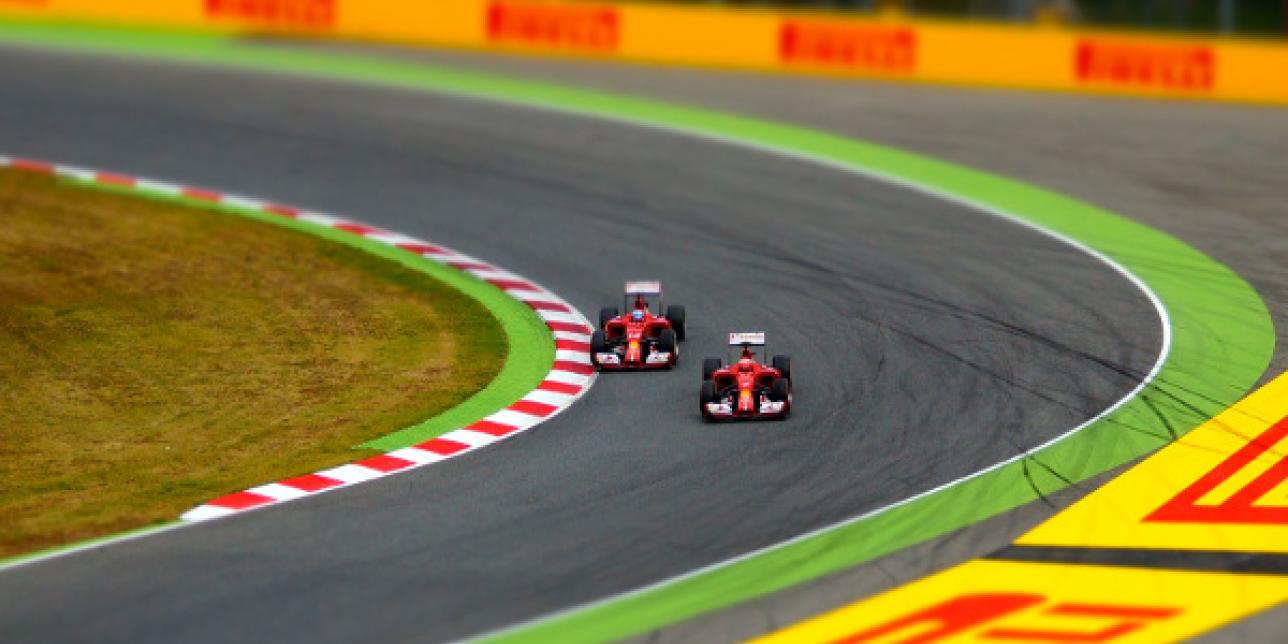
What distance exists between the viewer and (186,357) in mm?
23047

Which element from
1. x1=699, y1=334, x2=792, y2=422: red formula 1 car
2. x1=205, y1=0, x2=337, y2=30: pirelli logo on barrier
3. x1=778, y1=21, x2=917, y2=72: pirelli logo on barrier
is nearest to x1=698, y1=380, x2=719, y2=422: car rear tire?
x1=699, y1=334, x2=792, y2=422: red formula 1 car

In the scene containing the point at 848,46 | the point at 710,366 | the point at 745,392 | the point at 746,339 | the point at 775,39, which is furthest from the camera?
the point at 775,39

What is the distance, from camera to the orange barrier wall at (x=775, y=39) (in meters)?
36.7

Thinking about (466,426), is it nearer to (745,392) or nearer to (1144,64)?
(745,392)

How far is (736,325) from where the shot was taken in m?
24.1

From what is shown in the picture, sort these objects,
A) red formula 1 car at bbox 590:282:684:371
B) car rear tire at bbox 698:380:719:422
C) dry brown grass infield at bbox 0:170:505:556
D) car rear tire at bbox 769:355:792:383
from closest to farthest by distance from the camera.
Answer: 1. dry brown grass infield at bbox 0:170:505:556
2. car rear tire at bbox 698:380:719:422
3. car rear tire at bbox 769:355:792:383
4. red formula 1 car at bbox 590:282:684:371

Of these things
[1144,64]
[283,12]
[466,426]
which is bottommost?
[466,426]

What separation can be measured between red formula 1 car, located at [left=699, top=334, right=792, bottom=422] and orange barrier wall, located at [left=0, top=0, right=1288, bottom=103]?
1835 cm

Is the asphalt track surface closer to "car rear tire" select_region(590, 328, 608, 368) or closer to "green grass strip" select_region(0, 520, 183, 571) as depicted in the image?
"green grass strip" select_region(0, 520, 183, 571)

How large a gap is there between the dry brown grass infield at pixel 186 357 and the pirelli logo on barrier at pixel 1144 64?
15.9m

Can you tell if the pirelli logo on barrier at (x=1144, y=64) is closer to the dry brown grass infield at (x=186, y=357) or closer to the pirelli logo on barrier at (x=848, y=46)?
the pirelli logo on barrier at (x=848, y=46)

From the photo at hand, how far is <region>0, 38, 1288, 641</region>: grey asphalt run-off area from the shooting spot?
16297mm

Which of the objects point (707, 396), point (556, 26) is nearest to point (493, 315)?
point (707, 396)

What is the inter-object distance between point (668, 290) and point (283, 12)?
18.4 meters
